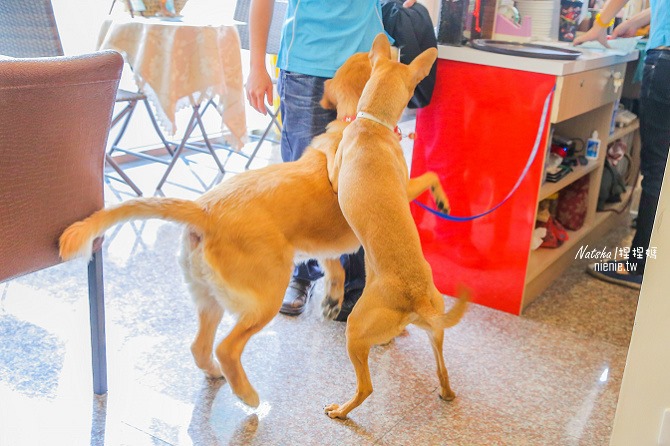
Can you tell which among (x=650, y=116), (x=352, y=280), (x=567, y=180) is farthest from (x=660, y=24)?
(x=352, y=280)

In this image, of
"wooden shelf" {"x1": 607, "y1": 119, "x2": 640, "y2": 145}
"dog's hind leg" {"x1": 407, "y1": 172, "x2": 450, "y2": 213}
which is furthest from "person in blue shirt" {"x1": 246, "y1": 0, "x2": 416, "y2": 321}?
"wooden shelf" {"x1": 607, "y1": 119, "x2": 640, "y2": 145}

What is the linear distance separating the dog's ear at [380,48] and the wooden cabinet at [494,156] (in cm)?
59

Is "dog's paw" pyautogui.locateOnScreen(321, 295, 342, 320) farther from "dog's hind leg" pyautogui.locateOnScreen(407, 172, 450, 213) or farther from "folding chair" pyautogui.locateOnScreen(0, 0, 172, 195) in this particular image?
"folding chair" pyautogui.locateOnScreen(0, 0, 172, 195)

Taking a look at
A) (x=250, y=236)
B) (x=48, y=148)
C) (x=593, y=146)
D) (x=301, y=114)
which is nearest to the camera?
(x=48, y=148)

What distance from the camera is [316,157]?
1.94 metres

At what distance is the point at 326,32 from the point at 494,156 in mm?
799

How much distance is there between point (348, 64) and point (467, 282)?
1.06 meters

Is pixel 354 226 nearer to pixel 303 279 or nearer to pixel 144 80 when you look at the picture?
pixel 303 279

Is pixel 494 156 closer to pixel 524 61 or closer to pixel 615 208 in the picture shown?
pixel 524 61

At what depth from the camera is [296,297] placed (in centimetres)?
243

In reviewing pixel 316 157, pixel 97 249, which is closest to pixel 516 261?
pixel 316 157

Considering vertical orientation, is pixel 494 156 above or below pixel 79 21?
below

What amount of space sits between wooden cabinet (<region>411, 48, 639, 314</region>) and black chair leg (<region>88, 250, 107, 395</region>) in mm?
1338

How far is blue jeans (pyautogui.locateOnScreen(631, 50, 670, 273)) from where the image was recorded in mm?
2490
